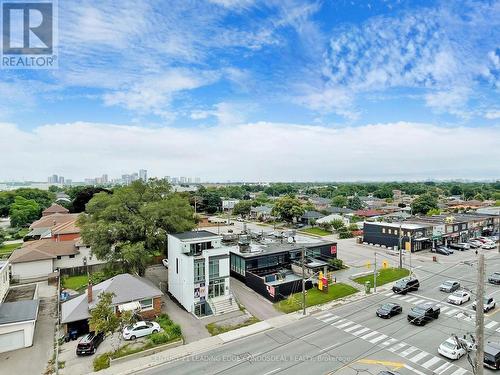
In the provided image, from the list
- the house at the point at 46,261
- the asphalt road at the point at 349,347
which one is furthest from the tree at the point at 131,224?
the asphalt road at the point at 349,347

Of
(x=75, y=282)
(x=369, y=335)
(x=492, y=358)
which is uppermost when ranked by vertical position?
(x=492, y=358)

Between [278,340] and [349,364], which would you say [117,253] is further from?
[349,364]

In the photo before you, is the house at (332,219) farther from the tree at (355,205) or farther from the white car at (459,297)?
the white car at (459,297)

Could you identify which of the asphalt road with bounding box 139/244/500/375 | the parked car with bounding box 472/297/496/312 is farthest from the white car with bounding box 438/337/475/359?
the parked car with bounding box 472/297/496/312

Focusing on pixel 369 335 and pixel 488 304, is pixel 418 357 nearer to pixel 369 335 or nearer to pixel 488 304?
pixel 369 335

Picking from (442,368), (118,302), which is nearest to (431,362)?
(442,368)

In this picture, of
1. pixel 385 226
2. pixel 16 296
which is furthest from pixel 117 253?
pixel 385 226

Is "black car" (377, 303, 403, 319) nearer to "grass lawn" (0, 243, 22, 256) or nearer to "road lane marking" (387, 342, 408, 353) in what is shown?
"road lane marking" (387, 342, 408, 353)
